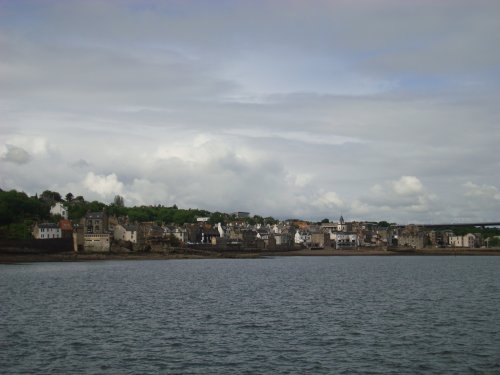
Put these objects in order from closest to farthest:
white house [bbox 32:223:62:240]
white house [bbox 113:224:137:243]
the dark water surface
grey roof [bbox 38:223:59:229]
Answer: the dark water surface < white house [bbox 32:223:62:240] < grey roof [bbox 38:223:59:229] < white house [bbox 113:224:137:243]

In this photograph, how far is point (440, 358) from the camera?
33.5m

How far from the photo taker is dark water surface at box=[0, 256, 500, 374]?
32.0m

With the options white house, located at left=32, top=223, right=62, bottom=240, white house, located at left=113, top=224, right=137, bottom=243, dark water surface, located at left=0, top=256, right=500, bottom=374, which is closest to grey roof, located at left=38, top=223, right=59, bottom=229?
white house, located at left=32, top=223, right=62, bottom=240

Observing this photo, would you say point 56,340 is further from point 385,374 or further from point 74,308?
point 385,374

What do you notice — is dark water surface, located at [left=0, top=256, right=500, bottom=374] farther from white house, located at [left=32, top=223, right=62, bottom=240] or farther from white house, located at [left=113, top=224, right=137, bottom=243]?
white house, located at [left=113, top=224, right=137, bottom=243]

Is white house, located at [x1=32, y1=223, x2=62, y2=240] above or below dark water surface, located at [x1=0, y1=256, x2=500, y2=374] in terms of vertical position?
above

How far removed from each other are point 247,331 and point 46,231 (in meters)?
137

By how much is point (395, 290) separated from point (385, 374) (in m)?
45.9

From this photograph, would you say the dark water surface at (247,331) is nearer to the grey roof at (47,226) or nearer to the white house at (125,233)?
the grey roof at (47,226)

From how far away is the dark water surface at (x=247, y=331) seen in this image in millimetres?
32000

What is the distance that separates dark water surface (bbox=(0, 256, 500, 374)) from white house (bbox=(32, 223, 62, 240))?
9799 centimetres

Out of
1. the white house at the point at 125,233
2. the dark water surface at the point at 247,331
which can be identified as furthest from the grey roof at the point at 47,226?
the dark water surface at the point at 247,331

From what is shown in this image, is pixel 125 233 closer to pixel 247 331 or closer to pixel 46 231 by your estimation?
pixel 46 231

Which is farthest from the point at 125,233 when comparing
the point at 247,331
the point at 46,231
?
the point at 247,331
